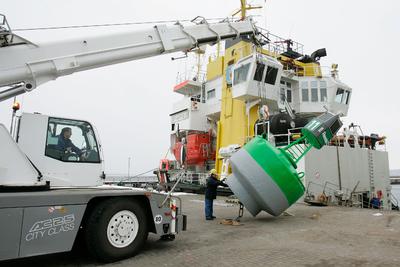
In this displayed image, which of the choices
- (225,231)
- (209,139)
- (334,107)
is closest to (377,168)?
(334,107)

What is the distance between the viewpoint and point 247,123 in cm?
1869

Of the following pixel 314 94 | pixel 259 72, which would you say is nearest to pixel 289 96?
pixel 314 94

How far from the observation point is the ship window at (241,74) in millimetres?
17453

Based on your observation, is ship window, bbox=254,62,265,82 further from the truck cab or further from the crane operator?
the crane operator

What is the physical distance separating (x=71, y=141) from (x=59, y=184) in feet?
2.64

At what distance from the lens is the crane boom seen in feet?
18.2

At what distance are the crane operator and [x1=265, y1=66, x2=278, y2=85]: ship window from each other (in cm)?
1375

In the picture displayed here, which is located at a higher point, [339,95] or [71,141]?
[339,95]

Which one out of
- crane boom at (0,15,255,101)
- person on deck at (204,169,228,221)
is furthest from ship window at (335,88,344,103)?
crane boom at (0,15,255,101)

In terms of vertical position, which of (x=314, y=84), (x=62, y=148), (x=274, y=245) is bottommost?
(x=274, y=245)

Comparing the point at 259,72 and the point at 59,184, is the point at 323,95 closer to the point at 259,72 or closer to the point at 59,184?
the point at 259,72

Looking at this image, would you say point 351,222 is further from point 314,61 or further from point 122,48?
point 314,61

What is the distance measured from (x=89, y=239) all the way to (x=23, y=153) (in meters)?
1.79

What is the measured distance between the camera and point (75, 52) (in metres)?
6.25
